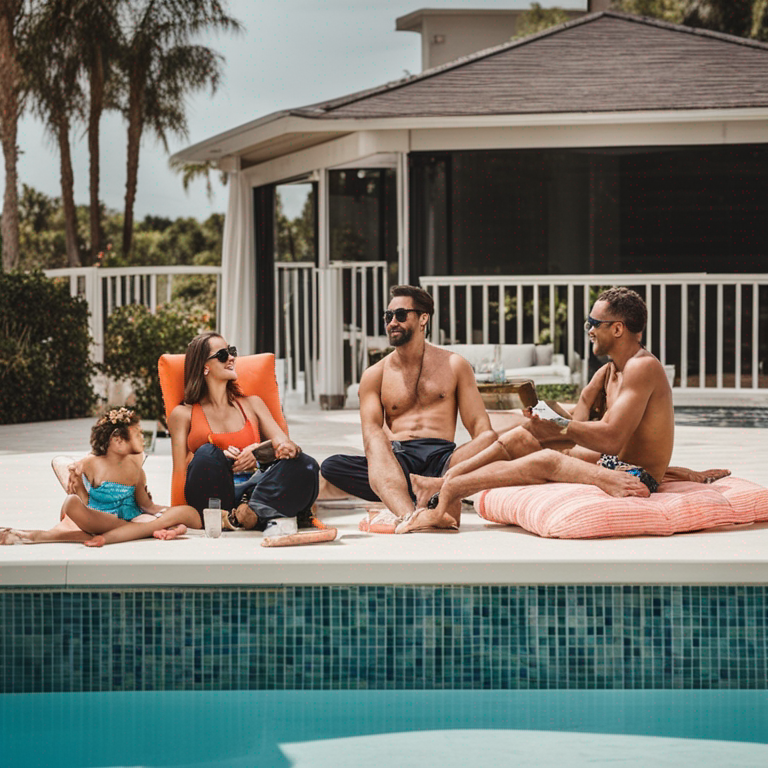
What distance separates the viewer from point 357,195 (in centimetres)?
1210

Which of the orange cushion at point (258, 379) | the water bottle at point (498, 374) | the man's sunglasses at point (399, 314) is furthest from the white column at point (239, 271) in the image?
the man's sunglasses at point (399, 314)

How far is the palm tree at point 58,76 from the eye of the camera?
83.0ft

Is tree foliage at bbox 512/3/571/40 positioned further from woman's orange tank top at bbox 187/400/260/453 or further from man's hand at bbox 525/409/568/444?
woman's orange tank top at bbox 187/400/260/453

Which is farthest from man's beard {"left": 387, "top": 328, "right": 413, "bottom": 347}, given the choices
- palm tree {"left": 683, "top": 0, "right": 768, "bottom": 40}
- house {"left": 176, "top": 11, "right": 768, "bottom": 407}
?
palm tree {"left": 683, "top": 0, "right": 768, "bottom": 40}

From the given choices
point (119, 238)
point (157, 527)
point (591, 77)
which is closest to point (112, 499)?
point (157, 527)

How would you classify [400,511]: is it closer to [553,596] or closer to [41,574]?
[553,596]

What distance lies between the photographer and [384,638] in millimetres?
4156

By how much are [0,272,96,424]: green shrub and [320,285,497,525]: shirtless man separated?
6410mm

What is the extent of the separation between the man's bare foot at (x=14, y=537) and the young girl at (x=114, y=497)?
0.03 metres

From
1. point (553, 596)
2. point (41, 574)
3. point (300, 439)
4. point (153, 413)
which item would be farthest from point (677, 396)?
point (41, 574)

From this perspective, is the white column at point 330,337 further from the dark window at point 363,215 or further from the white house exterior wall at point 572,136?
the white house exterior wall at point 572,136

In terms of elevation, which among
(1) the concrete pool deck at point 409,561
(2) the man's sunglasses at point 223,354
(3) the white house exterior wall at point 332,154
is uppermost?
(3) the white house exterior wall at point 332,154

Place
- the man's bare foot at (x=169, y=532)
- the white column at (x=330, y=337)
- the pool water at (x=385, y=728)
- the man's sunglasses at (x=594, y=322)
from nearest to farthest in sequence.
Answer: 1. the pool water at (x=385, y=728)
2. the man's bare foot at (x=169, y=532)
3. the man's sunglasses at (x=594, y=322)
4. the white column at (x=330, y=337)

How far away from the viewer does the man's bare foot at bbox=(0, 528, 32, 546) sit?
4535 mm
